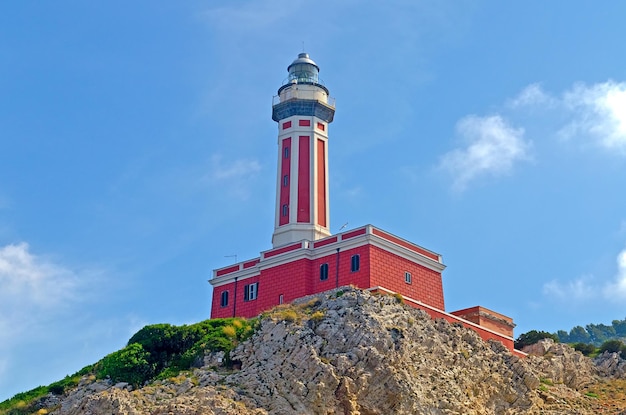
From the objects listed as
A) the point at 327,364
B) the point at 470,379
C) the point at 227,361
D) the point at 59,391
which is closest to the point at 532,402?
the point at 470,379

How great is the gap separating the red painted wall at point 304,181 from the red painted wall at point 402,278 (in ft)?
23.0

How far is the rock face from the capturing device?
40.2 metres

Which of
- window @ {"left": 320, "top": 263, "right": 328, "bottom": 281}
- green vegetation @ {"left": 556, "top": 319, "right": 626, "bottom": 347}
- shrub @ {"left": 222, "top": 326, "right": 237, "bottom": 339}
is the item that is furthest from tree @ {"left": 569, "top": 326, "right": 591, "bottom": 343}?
shrub @ {"left": 222, "top": 326, "right": 237, "bottom": 339}

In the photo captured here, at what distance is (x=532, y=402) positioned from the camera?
4650 cm

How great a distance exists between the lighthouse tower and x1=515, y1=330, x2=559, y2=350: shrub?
13.9 metres

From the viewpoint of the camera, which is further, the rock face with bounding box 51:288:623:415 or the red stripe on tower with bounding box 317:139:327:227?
the red stripe on tower with bounding box 317:139:327:227

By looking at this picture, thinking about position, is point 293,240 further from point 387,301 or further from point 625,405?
point 625,405

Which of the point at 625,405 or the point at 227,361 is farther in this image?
the point at 625,405

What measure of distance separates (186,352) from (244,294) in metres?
8.42

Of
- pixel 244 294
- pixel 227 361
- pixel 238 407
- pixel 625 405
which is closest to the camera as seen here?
pixel 238 407

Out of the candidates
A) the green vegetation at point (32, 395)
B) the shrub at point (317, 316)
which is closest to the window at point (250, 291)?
the shrub at point (317, 316)

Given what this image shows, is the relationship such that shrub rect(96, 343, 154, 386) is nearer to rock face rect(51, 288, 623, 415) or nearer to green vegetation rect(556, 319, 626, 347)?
rock face rect(51, 288, 623, 415)

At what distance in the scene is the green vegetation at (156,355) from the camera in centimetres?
4569

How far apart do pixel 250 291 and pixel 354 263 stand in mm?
7585
